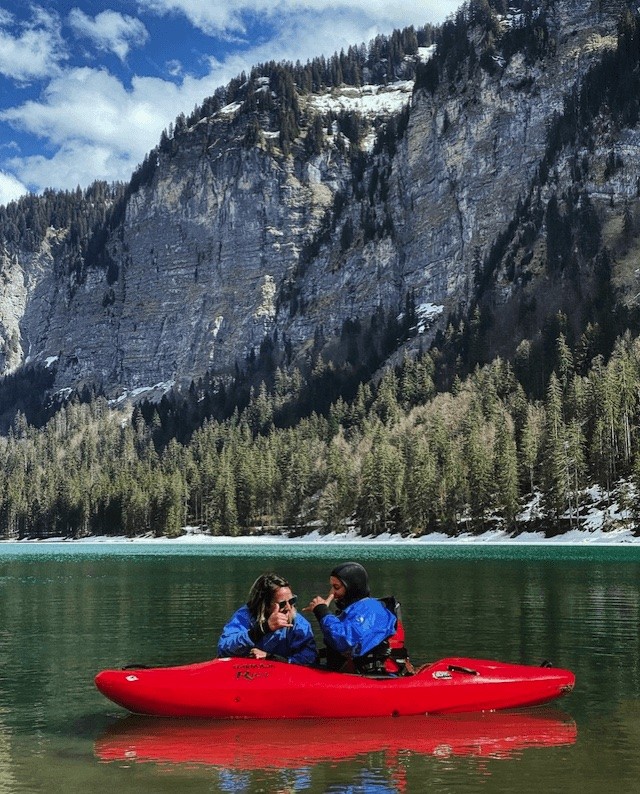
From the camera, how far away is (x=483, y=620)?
103ft

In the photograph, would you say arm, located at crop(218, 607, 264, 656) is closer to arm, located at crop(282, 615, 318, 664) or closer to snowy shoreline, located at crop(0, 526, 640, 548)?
arm, located at crop(282, 615, 318, 664)

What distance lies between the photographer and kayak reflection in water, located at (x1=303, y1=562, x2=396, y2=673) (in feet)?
55.8

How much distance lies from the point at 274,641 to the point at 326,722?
5.74 ft

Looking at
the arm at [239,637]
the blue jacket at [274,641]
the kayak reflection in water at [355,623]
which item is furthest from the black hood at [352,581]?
the arm at [239,637]

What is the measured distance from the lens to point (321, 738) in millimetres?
16156

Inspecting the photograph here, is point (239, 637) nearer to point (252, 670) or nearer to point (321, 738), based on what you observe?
point (252, 670)

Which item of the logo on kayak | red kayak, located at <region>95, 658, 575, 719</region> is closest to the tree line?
red kayak, located at <region>95, 658, 575, 719</region>

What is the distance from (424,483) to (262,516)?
43.7 m

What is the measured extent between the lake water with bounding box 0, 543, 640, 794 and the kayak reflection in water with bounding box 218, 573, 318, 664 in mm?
1291

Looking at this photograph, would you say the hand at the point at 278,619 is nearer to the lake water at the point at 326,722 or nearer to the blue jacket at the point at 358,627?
the blue jacket at the point at 358,627

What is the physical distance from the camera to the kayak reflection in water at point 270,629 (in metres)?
17.5

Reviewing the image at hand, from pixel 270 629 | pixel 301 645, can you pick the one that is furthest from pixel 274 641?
Answer: pixel 301 645

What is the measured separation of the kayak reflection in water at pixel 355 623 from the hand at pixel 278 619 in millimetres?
562

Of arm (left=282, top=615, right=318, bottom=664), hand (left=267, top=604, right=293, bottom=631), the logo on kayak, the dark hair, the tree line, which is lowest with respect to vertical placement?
the logo on kayak
